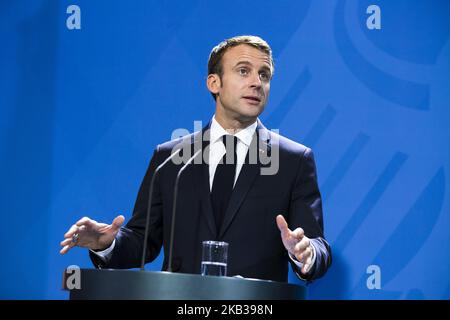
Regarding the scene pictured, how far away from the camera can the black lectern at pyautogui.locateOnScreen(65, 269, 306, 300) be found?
5.94 feet

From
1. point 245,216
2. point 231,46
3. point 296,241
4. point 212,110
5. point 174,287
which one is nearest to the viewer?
point 174,287

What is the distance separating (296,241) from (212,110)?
1571 millimetres

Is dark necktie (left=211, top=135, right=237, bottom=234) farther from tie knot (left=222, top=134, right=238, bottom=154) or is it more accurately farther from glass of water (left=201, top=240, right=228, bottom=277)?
glass of water (left=201, top=240, right=228, bottom=277)

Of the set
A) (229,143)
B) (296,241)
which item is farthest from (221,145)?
(296,241)

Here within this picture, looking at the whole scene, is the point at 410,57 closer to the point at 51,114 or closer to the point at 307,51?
the point at 307,51

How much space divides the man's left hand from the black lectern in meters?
0.20

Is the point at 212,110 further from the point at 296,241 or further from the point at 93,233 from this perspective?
the point at 296,241

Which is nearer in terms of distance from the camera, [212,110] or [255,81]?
[255,81]

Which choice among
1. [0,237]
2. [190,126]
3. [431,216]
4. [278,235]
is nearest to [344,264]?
[431,216]

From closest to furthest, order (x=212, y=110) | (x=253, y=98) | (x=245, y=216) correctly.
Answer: (x=245, y=216) → (x=253, y=98) → (x=212, y=110)

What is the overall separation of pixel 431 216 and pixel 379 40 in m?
0.93

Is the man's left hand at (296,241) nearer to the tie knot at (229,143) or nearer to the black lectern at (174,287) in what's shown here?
the black lectern at (174,287)

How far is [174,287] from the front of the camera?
1.81 m

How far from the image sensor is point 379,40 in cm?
345
